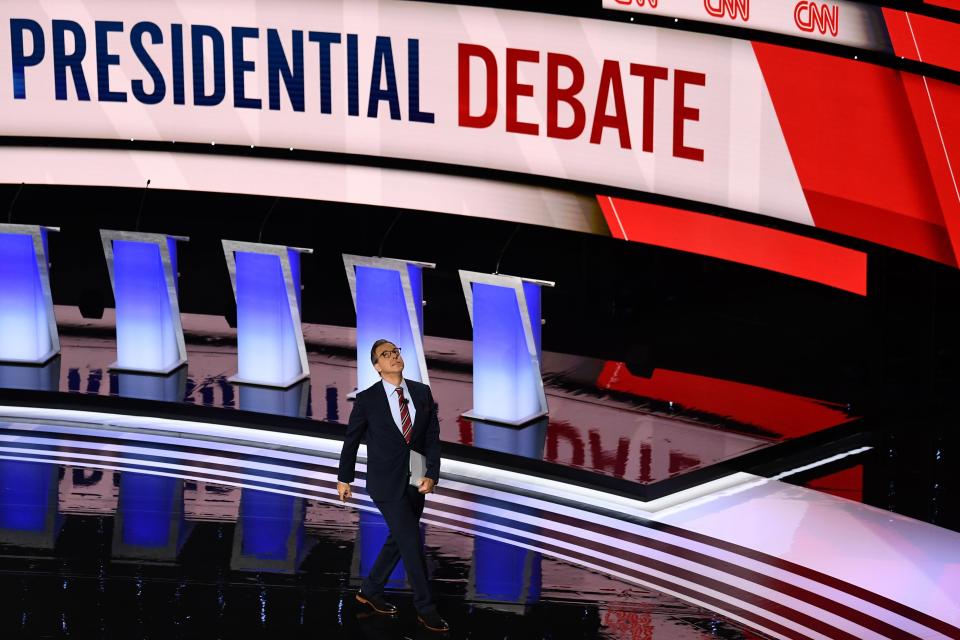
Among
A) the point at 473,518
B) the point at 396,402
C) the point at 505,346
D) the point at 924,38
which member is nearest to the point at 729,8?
the point at 924,38

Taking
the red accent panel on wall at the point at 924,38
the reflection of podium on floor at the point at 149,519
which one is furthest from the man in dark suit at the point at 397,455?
the red accent panel on wall at the point at 924,38

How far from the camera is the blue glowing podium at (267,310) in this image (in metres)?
13.3

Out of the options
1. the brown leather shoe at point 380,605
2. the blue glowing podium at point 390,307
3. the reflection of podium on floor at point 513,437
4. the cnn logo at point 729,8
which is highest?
the cnn logo at point 729,8

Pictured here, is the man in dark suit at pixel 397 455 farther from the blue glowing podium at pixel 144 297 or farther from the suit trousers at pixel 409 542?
the blue glowing podium at pixel 144 297

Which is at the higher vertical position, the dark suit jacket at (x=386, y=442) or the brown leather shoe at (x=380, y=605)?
the dark suit jacket at (x=386, y=442)

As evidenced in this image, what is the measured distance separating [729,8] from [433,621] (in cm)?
490

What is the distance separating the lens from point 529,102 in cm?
1272

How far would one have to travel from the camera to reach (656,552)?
33.9 feet

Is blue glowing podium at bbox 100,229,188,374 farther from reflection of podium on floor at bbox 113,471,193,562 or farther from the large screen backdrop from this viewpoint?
reflection of podium on floor at bbox 113,471,193,562

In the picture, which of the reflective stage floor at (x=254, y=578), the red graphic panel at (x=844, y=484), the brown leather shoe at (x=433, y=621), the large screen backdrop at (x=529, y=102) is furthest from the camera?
the red graphic panel at (x=844, y=484)

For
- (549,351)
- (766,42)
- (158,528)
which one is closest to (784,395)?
(549,351)

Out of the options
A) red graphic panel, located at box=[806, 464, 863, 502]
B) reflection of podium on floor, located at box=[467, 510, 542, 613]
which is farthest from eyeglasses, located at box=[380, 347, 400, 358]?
red graphic panel, located at box=[806, 464, 863, 502]

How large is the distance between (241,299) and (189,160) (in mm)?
1287

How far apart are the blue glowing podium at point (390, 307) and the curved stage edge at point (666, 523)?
2.55 ft
